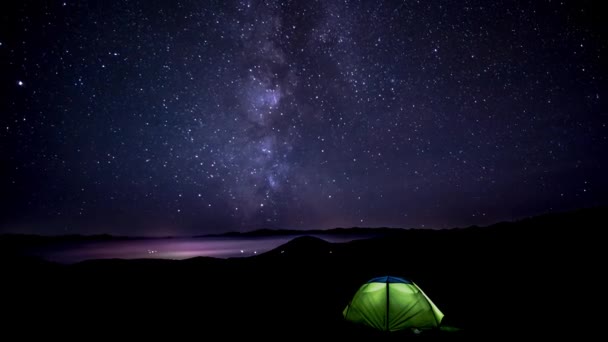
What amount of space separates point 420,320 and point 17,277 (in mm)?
19381

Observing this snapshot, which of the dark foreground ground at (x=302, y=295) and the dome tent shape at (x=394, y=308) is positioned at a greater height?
the dome tent shape at (x=394, y=308)

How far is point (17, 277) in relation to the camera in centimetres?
1462

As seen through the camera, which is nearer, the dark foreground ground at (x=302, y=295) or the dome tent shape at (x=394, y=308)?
the dome tent shape at (x=394, y=308)

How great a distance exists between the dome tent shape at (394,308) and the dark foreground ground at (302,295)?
28cm

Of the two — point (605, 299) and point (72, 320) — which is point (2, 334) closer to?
point (72, 320)

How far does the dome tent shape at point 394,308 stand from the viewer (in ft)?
23.5

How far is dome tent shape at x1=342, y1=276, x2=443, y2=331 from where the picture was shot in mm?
7176

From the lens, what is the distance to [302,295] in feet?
39.8

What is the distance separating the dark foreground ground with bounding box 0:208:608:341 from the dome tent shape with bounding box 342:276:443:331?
283 mm

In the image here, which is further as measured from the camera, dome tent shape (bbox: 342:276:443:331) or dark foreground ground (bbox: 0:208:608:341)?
dark foreground ground (bbox: 0:208:608:341)

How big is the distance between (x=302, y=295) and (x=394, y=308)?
5661mm

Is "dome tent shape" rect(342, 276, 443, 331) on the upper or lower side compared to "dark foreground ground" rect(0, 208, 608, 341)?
upper

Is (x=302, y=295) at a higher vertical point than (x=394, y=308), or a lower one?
lower

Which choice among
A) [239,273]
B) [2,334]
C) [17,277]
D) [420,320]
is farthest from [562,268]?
[17,277]
